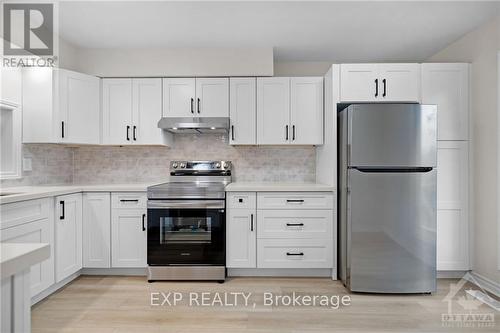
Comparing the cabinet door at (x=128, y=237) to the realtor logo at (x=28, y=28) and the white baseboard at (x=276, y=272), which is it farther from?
the realtor logo at (x=28, y=28)

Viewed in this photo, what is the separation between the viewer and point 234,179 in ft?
12.6

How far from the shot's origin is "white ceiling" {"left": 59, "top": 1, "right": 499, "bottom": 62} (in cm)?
261

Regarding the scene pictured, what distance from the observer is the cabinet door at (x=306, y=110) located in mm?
3479

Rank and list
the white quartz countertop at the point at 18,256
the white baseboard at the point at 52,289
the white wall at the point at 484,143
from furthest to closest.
Result: the white wall at the point at 484,143
the white baseboard at the point at 52,289
the white quartz countertop at the point at 18,256

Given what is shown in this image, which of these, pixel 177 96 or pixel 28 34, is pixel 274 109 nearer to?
pixel 177 96

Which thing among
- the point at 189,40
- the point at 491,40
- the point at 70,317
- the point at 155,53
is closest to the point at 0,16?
the point at 155,53

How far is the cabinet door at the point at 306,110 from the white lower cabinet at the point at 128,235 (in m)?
1.76

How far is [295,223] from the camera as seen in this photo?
309cm

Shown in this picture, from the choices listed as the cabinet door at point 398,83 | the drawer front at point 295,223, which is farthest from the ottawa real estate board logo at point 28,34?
the cabinet door at point 398,83

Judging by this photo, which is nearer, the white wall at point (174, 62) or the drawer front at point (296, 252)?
the drawer front at point (296, 252)

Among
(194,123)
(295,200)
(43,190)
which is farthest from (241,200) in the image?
(43,190)

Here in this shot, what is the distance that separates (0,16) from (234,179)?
2650mm

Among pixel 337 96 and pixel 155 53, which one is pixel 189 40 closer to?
pixel 155 53

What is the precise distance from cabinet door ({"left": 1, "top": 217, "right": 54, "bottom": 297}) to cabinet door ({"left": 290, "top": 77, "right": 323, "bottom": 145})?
2.44 metres
